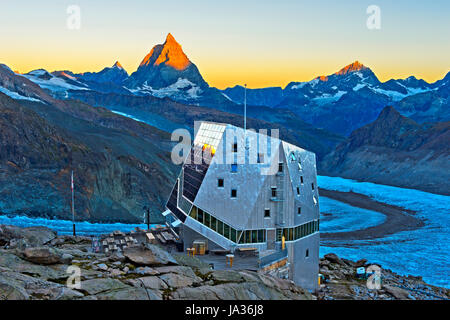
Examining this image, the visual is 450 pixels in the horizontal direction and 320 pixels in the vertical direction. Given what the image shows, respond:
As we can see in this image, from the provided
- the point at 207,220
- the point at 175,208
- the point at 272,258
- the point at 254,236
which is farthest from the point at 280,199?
the point at 175,208

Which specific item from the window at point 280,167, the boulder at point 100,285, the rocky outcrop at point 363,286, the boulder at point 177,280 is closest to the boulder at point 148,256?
the boulder at point 177,280

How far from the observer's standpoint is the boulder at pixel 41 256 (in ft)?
76.2

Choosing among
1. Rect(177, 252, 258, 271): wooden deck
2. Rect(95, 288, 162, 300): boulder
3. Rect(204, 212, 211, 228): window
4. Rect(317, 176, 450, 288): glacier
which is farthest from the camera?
Rect(317, 176, 450, 288): glacier

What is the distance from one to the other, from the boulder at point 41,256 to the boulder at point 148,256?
3.86 metres

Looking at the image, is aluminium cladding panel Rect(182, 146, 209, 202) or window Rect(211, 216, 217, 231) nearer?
window Rect(211, 216, 217, 231)

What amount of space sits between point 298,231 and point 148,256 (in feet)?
66.5

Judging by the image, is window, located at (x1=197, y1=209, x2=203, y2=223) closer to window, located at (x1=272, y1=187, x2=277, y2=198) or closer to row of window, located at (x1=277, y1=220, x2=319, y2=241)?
window, located at (x1=272, y1=187, x2=277, y2=198)

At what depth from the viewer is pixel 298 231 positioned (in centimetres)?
4219

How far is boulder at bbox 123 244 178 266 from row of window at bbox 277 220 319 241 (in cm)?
1623

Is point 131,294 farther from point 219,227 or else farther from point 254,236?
point 254,236

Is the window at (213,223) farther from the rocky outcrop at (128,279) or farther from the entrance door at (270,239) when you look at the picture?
the rocky outcrop at (128,279)

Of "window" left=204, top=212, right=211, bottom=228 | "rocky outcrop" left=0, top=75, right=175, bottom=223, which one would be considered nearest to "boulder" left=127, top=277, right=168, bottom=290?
"window" left=204, top=212, right=211, bottom=228

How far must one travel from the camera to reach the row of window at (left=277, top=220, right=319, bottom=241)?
4034 centimetres
